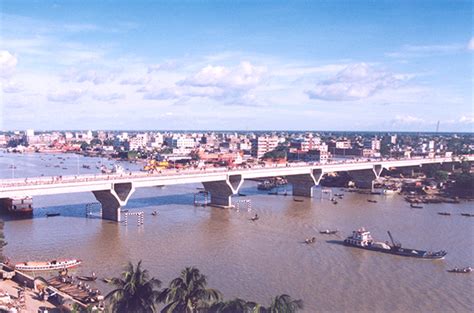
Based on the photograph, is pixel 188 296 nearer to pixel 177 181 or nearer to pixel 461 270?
pixel 461 270

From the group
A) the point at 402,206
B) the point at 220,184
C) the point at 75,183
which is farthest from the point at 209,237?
the point at 402,206

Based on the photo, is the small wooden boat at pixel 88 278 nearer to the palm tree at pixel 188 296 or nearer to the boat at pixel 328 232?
the palm tree at pixel 188 296

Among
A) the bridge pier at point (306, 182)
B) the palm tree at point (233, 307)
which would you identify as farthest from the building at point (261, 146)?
the palm tree at point (233, 307)

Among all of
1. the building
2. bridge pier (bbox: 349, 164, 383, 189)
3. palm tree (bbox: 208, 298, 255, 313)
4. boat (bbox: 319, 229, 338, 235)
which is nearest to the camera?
palm tree (bbox: 208, 298, 255, 313)

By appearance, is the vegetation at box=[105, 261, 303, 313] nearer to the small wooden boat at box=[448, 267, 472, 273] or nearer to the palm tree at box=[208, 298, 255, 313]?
the palm tree at box=[208, 298, 255, 313]

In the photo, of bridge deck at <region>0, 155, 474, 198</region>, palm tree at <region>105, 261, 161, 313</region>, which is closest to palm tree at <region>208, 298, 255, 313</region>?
palm tree at <region>105, 261, 161, 313</region>

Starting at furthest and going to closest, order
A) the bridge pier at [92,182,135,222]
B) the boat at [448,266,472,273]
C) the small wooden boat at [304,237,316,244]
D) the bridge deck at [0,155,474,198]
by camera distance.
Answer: the bridge pier at [92,182,135,222]
the bridge deck at [0,155,474,198]
the small wooden boat at [304,237,316,244]
the boat at [448,266,472,273]

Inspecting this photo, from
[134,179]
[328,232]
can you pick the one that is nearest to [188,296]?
[328,232]
